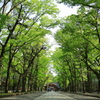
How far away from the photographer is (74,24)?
18656 mm

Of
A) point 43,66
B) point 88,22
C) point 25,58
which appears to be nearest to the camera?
point 88,22

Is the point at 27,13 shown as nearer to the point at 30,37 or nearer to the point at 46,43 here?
the point at 30,37

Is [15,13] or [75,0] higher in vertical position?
[15,13]

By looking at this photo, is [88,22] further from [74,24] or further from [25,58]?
[25,58]

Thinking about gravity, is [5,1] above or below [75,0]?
above

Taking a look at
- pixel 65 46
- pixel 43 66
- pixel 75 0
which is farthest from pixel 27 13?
pixel 43 66

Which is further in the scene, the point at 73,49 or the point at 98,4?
the point at 73,49

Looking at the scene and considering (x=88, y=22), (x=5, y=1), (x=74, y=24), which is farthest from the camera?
(x=74, y=24)

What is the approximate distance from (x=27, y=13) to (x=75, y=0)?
29.3 ft

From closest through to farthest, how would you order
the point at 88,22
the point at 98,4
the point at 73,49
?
1. the point at 98,4
2. the point at 88,22
3. the point at 73,49

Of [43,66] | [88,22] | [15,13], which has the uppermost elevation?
[15,13]

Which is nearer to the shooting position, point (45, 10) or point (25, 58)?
point (45, 10)

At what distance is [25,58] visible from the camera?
96.0 feet

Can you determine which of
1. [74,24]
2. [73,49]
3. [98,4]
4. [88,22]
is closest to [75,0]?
[98,4]
